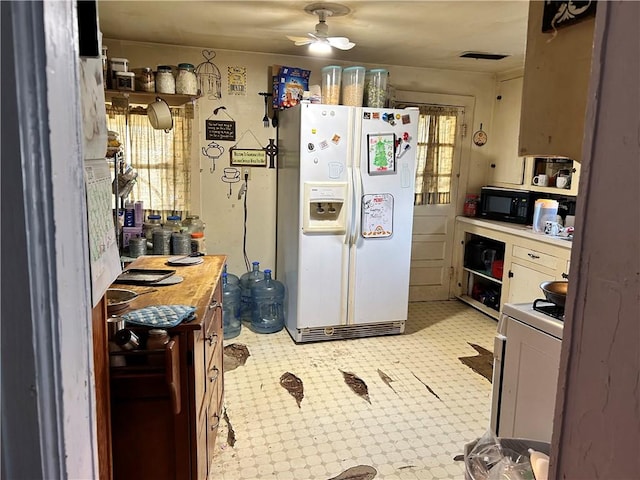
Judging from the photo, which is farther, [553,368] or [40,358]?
[553,368]

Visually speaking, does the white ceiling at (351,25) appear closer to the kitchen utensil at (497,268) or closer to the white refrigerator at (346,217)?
the white refrigerator at (346,217)

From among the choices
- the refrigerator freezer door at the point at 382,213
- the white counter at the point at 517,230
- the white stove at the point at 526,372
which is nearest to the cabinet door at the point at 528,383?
the white stove at the point at 526,372

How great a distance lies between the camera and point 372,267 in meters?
3.77

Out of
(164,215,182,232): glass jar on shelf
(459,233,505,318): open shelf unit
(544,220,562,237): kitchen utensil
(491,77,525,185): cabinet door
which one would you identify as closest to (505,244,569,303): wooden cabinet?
(544,220,562,237): kitchen utensil

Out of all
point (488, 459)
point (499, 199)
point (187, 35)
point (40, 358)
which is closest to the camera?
point (40, 358)

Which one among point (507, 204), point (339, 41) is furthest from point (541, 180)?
point (339, 41)

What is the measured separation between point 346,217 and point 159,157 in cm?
158

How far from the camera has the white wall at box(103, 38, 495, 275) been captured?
3.77m

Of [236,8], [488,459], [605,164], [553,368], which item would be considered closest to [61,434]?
[605,164]

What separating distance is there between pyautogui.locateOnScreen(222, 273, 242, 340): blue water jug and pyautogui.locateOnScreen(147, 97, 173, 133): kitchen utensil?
3.97ft

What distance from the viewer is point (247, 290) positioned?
13.4 ft

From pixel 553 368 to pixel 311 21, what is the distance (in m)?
2.47

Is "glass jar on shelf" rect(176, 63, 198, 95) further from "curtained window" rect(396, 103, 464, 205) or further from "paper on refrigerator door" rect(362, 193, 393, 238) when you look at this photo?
"curtained window" rect(396, 103, 464, 205)

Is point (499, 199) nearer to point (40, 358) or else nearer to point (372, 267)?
point (372, 267)
